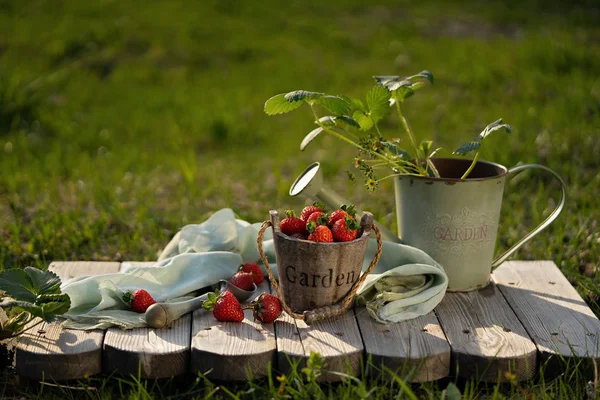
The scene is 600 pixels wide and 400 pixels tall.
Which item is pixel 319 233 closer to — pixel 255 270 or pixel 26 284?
pixel 255 270

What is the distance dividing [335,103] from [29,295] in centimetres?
105

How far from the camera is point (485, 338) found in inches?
81.6

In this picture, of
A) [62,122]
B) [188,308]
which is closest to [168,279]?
[188,308]

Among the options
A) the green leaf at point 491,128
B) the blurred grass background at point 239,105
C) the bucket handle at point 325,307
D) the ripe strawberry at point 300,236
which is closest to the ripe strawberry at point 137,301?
the bucket handle at point 325,307

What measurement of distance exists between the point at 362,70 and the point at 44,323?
4859mm

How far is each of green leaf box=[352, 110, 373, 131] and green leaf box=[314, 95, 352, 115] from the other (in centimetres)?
6

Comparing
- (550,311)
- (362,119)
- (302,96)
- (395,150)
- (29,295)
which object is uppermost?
(302,96)

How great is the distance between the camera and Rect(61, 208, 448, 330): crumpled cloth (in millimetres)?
2180

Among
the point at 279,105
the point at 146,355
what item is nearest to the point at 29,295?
the point at 146,355

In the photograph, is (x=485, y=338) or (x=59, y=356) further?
(x=485, y=338)

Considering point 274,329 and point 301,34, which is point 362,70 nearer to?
point 301,34

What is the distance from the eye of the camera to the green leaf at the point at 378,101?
2230 mm

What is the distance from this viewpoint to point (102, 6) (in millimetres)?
7828

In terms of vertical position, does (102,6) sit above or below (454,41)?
above
